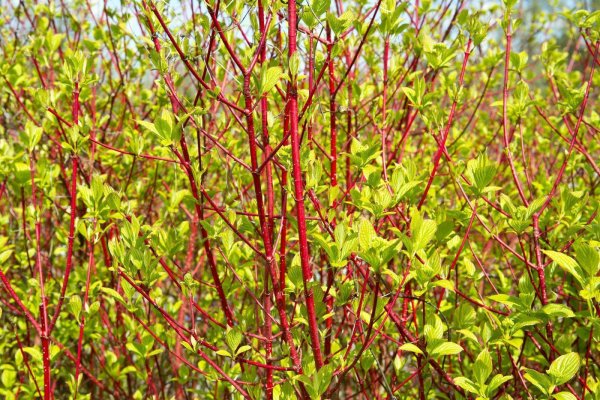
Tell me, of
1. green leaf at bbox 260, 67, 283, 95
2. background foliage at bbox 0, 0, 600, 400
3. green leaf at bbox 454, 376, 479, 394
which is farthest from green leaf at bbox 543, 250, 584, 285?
green leaf at bbox 260, 67, 283, 95

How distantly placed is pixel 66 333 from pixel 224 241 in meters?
1.29

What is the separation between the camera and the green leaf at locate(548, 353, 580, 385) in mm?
1184

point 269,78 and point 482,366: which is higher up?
point 269,78

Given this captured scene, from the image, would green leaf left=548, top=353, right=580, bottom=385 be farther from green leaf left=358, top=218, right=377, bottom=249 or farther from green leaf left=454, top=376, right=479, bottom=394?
green leaf left=358, top=218, right=377, bottom=249

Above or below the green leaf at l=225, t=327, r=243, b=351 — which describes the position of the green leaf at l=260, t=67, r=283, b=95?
above

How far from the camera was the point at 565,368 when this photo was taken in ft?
3.91

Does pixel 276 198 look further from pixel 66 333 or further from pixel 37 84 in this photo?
pixel 37 84

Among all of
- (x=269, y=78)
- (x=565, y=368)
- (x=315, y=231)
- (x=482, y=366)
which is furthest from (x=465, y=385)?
(x=269, y=78)

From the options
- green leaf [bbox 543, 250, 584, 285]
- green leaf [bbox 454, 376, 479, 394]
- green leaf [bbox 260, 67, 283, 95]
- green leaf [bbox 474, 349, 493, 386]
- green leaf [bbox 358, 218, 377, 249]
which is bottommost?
green leaf [bbox 454, 376, 479, 394]

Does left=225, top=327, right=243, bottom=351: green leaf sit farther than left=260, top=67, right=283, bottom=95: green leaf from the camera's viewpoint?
Yes

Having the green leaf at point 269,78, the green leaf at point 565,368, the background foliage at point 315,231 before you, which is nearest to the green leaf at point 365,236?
the background foliage at point 315,231

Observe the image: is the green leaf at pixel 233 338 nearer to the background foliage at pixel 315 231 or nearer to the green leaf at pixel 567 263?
the background foliage at pixel 315 231

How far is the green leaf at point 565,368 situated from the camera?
1184 mm

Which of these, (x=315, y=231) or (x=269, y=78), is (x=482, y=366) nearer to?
(x=315, y=231)
